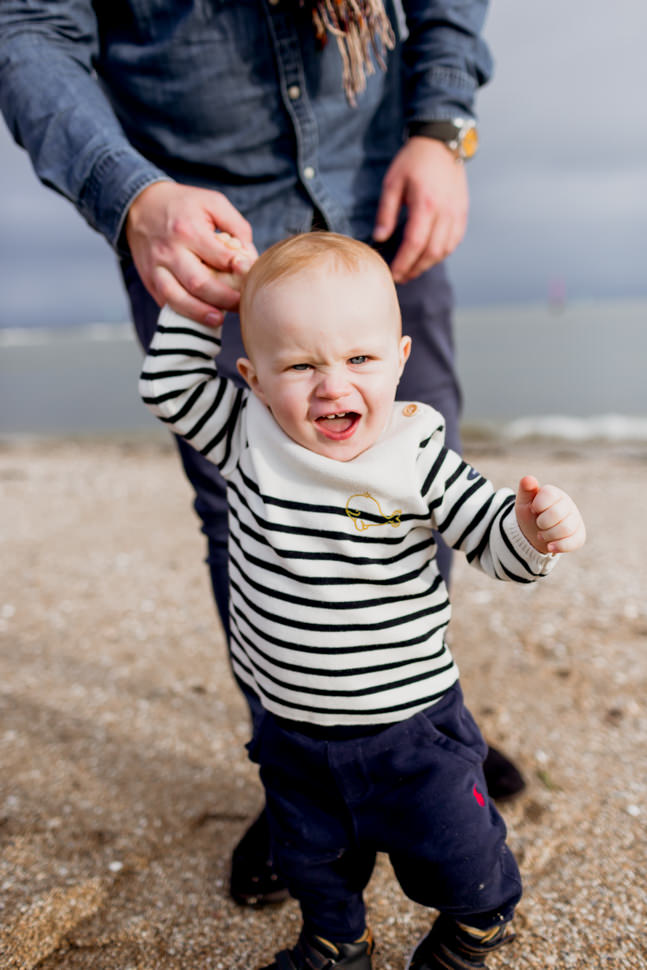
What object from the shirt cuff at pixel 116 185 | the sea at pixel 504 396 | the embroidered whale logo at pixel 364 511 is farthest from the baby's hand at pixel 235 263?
the sea at pixel 504 396

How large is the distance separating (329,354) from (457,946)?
123cm

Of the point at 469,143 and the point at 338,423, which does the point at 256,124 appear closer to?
the point at 469,143

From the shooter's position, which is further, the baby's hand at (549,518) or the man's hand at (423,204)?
the man's hand at (423,204)

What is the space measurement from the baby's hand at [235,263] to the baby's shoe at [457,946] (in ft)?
4.48

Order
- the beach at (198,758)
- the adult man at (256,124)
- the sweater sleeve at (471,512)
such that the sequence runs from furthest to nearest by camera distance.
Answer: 1. the beach at (198,758)
2. the adult man at (256,124)
3. the sweater sleeve at (471,512)

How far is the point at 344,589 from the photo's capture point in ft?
4.39

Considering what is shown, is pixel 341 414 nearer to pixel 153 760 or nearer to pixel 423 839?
pixel 423 839

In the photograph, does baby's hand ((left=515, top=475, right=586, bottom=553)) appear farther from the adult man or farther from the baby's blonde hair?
the adult man

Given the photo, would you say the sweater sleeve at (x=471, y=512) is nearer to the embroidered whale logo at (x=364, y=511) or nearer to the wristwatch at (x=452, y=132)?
the embroidered whale logo at (x=364, y=511)

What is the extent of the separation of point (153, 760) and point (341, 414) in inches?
71.7

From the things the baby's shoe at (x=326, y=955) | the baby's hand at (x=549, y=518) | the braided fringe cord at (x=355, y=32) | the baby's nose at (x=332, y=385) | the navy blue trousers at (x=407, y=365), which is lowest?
the baby's shoe at (x=326, y=955)

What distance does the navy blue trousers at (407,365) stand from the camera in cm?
188

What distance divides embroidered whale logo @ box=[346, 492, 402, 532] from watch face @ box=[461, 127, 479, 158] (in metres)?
1.05

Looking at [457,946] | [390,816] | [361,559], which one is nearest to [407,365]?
[361,559]
